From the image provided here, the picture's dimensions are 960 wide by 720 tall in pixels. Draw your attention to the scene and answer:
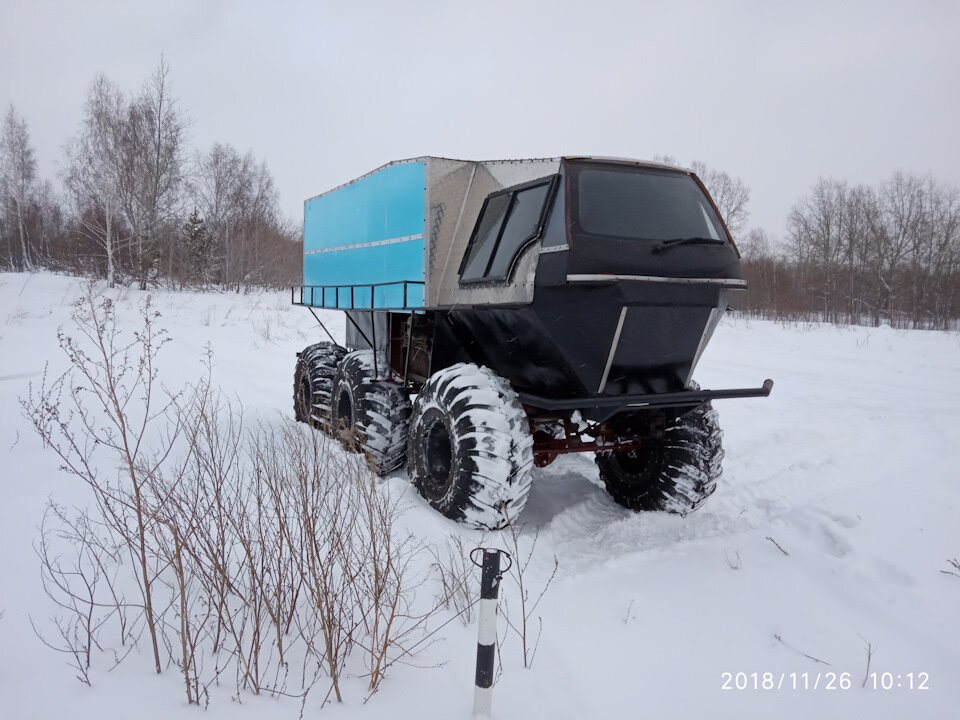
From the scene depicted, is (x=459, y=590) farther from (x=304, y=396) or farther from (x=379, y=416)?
(x=304, y=396)

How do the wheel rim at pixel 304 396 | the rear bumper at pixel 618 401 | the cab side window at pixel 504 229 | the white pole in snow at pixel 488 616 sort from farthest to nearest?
the wheel rim at pixel 304 396 < the cab side window at pixel 504 229 < the rear bumper at pixel 618 401 < the white pole in snow at pixel 488 616

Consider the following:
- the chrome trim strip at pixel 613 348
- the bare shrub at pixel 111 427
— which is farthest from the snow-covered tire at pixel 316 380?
the chrome trim strip at pixel 613 348

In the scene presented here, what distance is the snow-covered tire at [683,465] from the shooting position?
4516 mm

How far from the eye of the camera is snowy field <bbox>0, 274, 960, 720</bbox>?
2566mm

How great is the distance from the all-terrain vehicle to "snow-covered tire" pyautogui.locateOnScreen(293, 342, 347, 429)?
1726 mm

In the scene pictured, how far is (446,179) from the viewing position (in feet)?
16.1

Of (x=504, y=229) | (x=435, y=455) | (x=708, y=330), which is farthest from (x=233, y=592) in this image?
(x=708, y=330)

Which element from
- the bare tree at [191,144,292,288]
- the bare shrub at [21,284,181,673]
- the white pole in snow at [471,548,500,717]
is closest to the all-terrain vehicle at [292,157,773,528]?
the bare shrub at [21,284,181,673]

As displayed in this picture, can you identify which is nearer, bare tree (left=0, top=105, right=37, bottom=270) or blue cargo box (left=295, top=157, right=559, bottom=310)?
blue cargo box (left=295, top=157, right=559, bottom=310)

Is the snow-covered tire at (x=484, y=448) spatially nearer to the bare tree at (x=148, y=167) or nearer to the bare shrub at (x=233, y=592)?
the bare shrub at (x=233, y=592)

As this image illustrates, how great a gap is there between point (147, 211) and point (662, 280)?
27.9 m

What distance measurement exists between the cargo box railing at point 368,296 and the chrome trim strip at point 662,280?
177cm

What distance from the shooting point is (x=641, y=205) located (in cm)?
395

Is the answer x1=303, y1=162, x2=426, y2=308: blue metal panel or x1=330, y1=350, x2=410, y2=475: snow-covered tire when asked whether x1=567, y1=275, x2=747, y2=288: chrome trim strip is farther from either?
x1=330, y1=350, x2=410, y2=475: snow-covered tire
